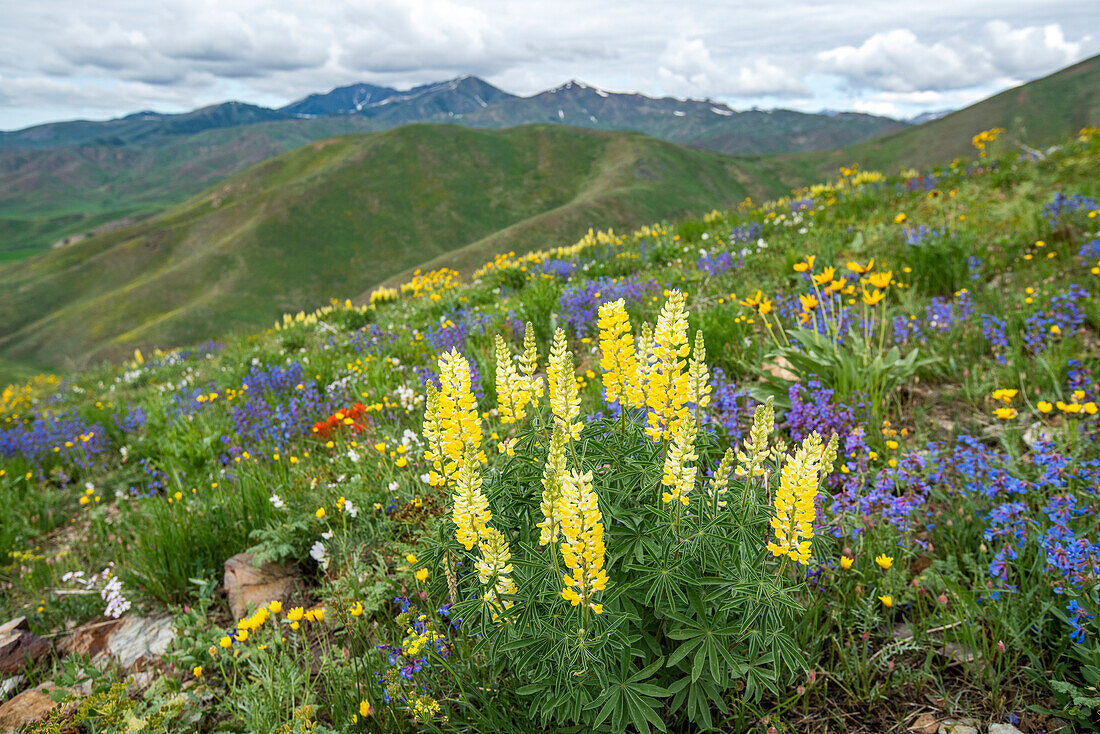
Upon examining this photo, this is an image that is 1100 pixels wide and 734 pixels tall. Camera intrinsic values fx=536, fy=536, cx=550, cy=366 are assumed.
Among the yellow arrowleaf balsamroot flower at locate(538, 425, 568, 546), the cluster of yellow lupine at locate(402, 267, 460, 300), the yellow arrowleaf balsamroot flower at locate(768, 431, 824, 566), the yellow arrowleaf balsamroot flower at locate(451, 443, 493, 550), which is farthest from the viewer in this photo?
the cluster of yellow lupine at locate(402, 267, 460, 300)

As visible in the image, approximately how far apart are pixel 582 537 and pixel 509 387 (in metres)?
0.73

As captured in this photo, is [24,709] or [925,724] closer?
[925,724]

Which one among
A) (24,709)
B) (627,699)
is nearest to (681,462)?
(627,699)

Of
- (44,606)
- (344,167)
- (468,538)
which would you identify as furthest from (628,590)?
(344,167)

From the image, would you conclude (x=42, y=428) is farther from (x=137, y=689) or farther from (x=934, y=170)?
(x=934, y=170)

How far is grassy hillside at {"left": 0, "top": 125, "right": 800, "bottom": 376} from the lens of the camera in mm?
95438

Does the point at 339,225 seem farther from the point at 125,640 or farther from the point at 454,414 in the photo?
the point at 454,414

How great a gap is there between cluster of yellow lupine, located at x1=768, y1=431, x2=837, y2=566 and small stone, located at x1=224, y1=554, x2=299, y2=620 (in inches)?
123

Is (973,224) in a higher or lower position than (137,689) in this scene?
higher

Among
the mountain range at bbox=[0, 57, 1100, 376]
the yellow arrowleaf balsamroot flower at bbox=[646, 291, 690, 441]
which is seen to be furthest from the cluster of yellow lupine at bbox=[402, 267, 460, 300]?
the mountain range at bbox=[0, 57, 1100, 376]

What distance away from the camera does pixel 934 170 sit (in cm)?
1009

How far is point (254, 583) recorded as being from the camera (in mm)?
3510

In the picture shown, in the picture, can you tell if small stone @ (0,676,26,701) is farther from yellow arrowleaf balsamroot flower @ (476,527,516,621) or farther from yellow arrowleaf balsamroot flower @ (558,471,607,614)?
yellow arrowleaf balsamroot flower @ (558,471,607,614)

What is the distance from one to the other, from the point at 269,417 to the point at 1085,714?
6.33m
